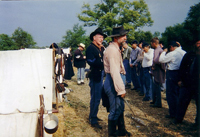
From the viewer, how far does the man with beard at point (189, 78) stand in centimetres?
400

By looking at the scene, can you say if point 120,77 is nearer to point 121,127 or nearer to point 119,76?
point 119,76

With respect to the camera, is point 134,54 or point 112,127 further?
point 134,54

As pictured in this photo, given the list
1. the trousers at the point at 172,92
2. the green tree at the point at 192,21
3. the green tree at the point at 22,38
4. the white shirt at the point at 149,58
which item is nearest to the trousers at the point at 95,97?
the trousers at the point at 172,92

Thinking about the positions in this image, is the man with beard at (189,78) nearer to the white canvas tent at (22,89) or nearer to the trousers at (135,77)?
the white canvas tent at (22,89)

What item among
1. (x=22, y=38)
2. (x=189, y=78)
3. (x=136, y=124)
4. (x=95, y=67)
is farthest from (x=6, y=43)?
(x=189, y=78)

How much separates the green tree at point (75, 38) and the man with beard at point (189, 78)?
115 feet

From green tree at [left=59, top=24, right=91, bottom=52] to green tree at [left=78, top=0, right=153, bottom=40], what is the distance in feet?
8.92

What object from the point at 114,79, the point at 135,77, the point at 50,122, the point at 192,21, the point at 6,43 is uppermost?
the point at 192,21

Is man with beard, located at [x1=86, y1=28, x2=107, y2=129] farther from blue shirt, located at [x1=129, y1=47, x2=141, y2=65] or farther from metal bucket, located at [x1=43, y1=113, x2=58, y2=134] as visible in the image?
blue shirt, located at [x1=129, y1=47, x2=141, y2=65]

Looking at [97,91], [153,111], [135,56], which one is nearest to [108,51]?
[97,91]

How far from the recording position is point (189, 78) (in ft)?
13.7

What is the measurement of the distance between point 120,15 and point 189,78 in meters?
35.3

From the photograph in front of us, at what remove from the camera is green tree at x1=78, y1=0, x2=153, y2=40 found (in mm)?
36812

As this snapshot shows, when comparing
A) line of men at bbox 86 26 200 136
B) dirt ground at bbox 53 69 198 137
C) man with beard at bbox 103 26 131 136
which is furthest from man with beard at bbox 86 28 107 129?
man with beard at bbox 103 26 131 136
